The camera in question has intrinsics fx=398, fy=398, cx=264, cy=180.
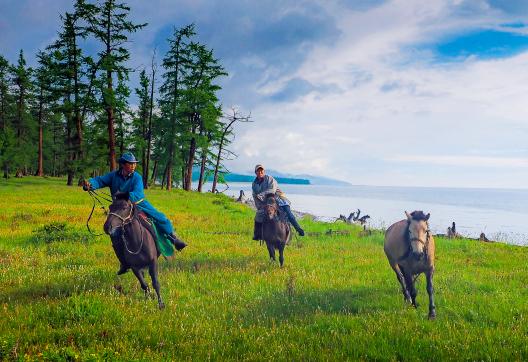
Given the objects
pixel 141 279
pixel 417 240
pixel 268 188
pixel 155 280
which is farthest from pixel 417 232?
pixel 268 188

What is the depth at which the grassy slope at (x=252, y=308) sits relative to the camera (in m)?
5.88

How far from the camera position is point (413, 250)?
7.57m

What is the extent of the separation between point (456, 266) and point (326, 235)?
7792 millimetres

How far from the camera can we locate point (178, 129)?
4834 centimetres

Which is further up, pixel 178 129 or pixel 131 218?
pixel 178 129

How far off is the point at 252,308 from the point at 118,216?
127 inches

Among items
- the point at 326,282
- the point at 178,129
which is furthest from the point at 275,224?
the point at 178,129

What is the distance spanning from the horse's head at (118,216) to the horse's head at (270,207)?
5436mm

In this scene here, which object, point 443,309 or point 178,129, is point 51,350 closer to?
point 443,309

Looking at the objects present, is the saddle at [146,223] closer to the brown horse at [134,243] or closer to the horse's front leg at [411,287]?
the brown horse at [134,243]

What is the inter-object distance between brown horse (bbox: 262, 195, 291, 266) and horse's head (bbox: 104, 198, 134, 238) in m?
5.55

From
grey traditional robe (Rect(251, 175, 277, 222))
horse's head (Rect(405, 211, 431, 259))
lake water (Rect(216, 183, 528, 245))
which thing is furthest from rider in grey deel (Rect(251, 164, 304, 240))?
lake water (Rect(216, 183, 528, 245))

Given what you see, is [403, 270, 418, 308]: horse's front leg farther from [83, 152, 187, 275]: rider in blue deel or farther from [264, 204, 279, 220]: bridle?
[83, 152, 187, 275]: rider in blue deel

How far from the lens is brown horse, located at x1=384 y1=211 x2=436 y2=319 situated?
24.9ft
